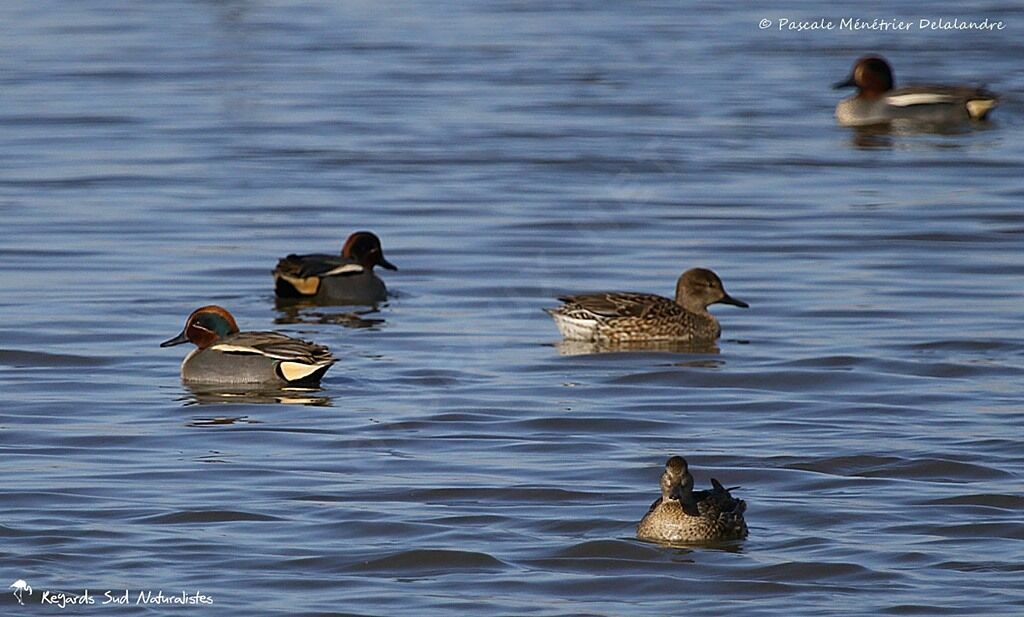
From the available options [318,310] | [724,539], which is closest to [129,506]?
[724,539]

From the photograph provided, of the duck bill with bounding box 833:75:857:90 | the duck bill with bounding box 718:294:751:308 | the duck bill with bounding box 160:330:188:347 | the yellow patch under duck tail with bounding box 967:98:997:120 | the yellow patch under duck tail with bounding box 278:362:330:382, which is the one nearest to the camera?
the yellow patch under duck tail with bounding box 278:362:330:382

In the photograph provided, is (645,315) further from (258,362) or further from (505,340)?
(258,362)

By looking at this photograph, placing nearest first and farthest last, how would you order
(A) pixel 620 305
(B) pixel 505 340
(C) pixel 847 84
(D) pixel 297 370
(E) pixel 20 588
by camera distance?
(E) pixel 20 588
(D) pixel 297 370
(A) pixel 620 305
(B) pixel 505 340
(C) pixel 847 84

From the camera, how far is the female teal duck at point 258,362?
1189 cm

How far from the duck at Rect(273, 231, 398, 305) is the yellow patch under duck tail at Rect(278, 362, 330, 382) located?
8.82ft

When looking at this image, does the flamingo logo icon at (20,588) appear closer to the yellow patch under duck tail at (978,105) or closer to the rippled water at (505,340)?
the rippled water at (505,340)

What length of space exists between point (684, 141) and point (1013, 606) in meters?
14.9

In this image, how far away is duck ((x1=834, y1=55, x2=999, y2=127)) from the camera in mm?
24188

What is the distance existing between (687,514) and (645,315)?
505 centimetres

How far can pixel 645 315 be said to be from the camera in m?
13.4

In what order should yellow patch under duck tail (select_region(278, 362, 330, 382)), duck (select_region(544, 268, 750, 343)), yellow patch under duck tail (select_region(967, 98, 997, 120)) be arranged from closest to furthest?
yellow patch under duck tail (select_region(278, 362, 330, 382))
duck (select_region(544, 268, 750, 343))
yellow patch under duck tail (select_region(967, 98, 997, 120))

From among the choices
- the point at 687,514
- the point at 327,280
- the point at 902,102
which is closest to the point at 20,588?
the point at 687,514

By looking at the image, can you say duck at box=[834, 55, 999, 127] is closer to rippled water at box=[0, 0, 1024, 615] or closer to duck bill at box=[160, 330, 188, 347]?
rippled water at box=[0, 0, 1024, 615]

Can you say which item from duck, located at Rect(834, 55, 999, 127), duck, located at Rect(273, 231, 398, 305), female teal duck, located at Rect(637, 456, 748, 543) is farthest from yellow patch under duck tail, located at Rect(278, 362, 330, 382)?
duck, located at Rect(834, 55, 999, 127)
